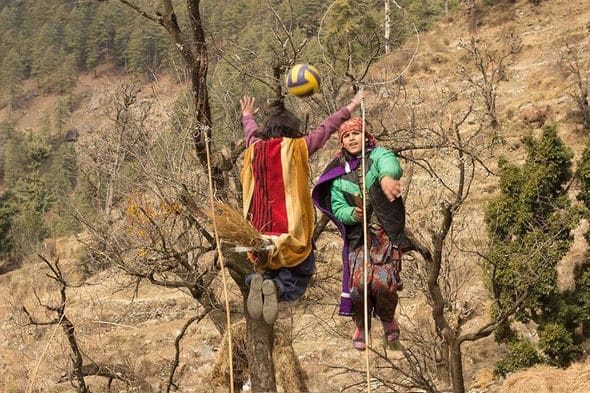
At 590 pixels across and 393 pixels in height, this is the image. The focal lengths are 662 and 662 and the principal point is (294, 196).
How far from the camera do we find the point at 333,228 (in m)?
10.1

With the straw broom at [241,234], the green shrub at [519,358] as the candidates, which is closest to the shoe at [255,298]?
the straw broom at [241,234]

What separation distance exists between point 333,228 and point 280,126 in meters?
5.65

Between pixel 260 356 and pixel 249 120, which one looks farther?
pixel 260 356

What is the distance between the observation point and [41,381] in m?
13.7

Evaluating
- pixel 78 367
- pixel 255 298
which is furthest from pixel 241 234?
pixel 78 367

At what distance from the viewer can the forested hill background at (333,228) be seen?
8.10m

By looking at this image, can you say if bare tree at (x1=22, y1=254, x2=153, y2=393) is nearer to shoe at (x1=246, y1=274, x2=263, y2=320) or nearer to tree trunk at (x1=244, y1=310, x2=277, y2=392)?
tree trunk at (x1=244, y1=310, x2=277, y2=392)

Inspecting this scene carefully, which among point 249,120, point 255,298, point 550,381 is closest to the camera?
point 255,298

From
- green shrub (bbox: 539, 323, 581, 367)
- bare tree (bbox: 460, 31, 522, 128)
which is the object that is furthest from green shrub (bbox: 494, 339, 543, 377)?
bare tree (bbox: 460, 31, 522, 128)

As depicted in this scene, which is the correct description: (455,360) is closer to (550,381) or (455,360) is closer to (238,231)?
(550,381)

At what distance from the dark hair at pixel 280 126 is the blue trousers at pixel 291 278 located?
0.87m

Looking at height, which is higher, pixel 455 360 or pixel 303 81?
pixel 303 81

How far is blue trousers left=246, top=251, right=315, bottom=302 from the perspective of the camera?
Result: 15.0 ft

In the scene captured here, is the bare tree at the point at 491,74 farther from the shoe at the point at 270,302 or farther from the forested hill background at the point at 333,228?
the shoe at the point at 270,302
